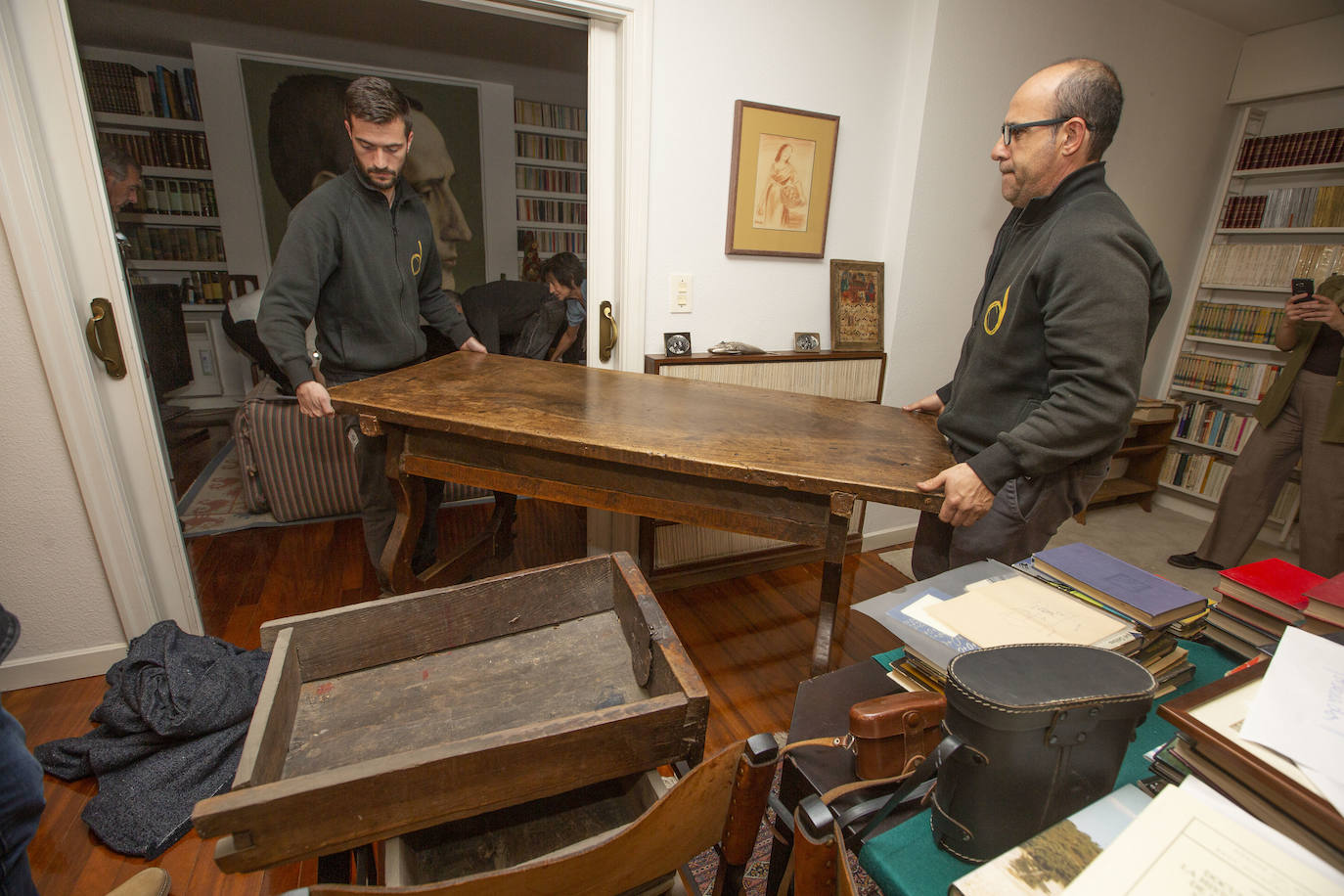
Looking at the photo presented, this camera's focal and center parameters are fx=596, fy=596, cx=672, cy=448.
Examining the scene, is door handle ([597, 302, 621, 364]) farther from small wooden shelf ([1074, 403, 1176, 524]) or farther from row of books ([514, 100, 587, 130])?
row of books ([514, 100, 587, 130])

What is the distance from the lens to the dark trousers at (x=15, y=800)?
86 centimetres

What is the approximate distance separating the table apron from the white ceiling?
355cm

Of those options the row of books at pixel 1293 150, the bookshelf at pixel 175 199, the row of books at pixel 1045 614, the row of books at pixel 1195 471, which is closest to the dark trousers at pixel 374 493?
the row of books at pixel 1045 614

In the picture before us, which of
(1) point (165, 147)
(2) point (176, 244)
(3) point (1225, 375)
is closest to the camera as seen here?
(3) point (1225, 375)

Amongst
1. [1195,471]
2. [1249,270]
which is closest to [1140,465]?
[1195,471]

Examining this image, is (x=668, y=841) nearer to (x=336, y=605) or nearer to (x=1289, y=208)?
(x=336, y=605)

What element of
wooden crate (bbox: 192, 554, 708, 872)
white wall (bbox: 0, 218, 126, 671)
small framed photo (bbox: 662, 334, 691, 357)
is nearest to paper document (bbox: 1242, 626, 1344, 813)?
wooden crate (bbox: 192, 554, 708, 872)

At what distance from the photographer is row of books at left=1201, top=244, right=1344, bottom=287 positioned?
313cm

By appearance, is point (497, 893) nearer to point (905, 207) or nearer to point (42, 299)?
point (42, 299)

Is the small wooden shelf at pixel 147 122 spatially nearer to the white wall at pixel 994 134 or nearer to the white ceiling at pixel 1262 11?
the white wall at pixel 994 134

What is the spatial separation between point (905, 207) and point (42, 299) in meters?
2.94

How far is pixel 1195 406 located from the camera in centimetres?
370

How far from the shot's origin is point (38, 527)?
1.81m

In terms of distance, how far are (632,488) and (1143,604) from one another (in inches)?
38.8
